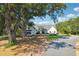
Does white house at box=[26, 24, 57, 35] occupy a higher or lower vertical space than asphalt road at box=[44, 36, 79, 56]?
higher

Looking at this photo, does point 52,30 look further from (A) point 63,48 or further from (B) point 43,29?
(A) point 63,48

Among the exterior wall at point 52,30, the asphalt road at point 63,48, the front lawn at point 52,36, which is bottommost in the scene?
the asphalt road at point 63,48

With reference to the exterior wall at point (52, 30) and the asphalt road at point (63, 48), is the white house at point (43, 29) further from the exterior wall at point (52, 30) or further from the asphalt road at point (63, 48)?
the asphalt road at point (63, 48)

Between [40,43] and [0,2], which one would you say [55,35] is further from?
[0,2]

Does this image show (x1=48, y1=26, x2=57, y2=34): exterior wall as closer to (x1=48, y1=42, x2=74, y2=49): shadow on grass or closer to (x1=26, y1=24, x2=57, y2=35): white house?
(x1=26, y1=24, x2=57, y2=35): white house

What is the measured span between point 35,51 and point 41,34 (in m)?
0.23

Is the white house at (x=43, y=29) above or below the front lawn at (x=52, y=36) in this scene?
above

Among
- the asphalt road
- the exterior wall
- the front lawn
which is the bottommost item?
the asphalt road

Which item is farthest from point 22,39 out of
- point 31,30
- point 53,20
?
point 53,20

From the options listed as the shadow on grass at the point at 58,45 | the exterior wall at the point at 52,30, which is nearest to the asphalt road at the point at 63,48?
the shadow on grass at the point at 58,45

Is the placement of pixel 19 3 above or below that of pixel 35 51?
above

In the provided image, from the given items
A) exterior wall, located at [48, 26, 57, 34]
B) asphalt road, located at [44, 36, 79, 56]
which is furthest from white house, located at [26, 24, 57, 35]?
asphalt road, located at [44, 36, 79, 56]

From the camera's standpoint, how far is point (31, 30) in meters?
5.00

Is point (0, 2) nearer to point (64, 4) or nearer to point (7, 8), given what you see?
point (7, 8)
